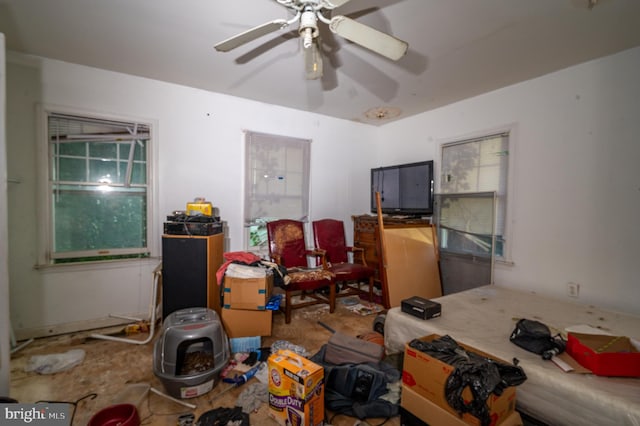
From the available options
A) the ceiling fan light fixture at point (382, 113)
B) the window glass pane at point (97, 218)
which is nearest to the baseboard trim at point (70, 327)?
the window glass pane at point (97, 218)

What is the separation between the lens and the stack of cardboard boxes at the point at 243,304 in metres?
2.29

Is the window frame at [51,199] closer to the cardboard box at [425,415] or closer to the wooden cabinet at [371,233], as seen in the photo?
the wooden cabinet at [371,233]

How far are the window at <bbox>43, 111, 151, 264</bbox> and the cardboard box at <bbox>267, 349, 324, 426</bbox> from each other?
2132 millimetres

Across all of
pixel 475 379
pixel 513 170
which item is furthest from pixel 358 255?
pixel 475 379

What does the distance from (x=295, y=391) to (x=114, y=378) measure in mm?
1426

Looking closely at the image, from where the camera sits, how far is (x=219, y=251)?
2.72 metres

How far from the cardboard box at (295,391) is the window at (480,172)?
254cm

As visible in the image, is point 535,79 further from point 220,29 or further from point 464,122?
point 220,29

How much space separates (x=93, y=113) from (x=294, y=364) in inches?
115

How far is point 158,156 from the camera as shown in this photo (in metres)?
2.87

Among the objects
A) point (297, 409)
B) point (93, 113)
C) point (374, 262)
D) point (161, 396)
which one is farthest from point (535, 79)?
point (93, 113)

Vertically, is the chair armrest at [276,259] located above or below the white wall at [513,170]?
below

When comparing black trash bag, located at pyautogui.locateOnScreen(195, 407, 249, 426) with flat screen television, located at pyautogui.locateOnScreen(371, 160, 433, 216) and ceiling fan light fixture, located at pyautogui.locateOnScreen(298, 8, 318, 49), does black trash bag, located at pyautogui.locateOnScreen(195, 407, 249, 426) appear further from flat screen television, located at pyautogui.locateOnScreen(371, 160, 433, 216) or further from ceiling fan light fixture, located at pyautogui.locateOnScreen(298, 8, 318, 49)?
flat screen television, located at pyautogui.locateOnScreen(371, 160, 433, 216)

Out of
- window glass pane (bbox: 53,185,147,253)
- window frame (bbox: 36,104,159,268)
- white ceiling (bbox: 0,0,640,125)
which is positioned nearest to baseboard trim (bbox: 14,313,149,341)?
window frame (bbox: 36,104,159,268)
